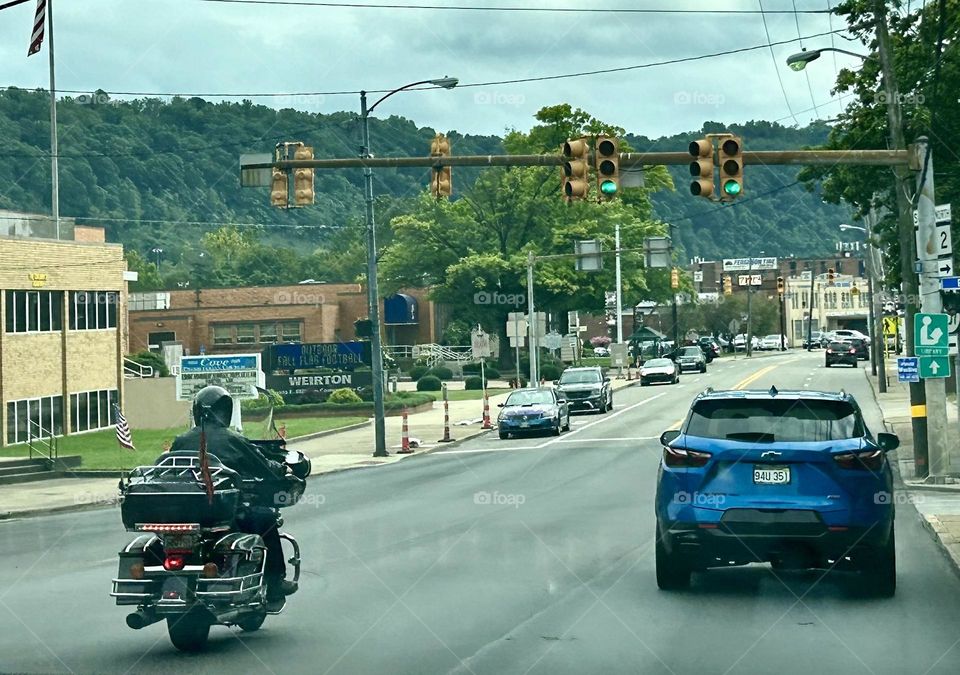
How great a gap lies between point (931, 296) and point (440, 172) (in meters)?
8.89

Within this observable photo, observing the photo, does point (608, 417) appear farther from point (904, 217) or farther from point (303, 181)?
point (303, 181)

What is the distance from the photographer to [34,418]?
45.5 m

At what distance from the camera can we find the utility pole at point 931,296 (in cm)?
2402

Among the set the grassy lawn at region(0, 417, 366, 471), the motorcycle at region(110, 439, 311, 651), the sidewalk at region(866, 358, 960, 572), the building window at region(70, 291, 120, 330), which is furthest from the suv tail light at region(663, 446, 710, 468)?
the building window at region(70, 291, 120, 330)

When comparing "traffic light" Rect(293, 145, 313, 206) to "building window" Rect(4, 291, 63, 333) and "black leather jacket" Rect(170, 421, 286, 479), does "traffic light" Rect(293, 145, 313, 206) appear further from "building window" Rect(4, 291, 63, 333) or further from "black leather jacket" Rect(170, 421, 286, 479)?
"building window" Rect(4, 291, 63, 333)

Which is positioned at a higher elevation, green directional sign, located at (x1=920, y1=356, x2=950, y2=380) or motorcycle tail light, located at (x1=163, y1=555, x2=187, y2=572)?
green directional sign, located at (x1=920, y1=356, x2=950, y2=380)

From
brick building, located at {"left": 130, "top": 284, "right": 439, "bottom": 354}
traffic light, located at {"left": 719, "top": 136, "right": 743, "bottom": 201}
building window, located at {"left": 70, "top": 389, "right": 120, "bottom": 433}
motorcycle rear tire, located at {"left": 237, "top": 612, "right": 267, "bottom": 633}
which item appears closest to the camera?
motorcycle rear tire, located at {"left": 237, "top": 612, "right": 267, "bottom": 633}

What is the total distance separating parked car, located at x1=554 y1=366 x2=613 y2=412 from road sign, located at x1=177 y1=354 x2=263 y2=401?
1806cm

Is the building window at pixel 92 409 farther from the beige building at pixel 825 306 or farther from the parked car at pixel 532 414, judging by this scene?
the beige building at pixel 825 306

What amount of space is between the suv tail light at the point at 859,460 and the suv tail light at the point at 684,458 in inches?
44.8

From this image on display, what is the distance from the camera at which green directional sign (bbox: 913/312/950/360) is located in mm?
24000

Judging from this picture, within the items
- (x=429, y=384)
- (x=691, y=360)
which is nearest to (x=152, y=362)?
(x=429, y=384)

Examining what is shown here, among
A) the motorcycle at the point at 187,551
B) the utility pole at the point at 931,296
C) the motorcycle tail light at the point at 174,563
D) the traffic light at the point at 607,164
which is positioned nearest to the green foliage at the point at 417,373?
the utility pole at the point at 931,296

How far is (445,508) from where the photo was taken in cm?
2180
